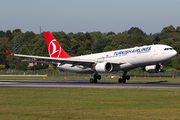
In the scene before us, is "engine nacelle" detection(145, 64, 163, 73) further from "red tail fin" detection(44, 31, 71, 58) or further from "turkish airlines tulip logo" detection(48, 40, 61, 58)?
"turkish airlines tulip logo" detection(48, 40, 61, 58)

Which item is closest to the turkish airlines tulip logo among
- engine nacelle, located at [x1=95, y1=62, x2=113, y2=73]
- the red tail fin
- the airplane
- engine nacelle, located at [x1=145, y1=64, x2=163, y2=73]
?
the red tail fin

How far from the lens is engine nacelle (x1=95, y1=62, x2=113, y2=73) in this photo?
151 feet

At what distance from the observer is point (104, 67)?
46.0m

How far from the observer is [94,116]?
596 inches

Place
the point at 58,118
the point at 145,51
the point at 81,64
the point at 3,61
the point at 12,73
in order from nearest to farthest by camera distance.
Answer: the point at 58,118 < the point at 145,51 < the point at 81,64 < the point at 12,73 < the point at 3,61

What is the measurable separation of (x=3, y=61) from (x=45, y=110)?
14985 centimetres

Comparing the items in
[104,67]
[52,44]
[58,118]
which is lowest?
[58,118]

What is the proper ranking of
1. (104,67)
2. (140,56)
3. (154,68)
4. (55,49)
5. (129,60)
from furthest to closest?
1. (55,49)
2. (154,68)
3. (129,60)
4. (104,67)
5. (140,56)

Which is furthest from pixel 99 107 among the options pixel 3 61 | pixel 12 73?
pixel 3 61

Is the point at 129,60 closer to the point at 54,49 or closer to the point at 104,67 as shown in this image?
the point at 104,67

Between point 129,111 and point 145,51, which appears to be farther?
point 145,51

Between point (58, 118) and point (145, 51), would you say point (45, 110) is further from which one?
point (145, 51)

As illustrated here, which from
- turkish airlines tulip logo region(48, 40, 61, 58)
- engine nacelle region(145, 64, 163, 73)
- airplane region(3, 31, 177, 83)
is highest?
turkish airlines tulip logo region(48, 40, 61, 58)

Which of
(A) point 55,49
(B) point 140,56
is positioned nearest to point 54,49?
(A) point 55,49
